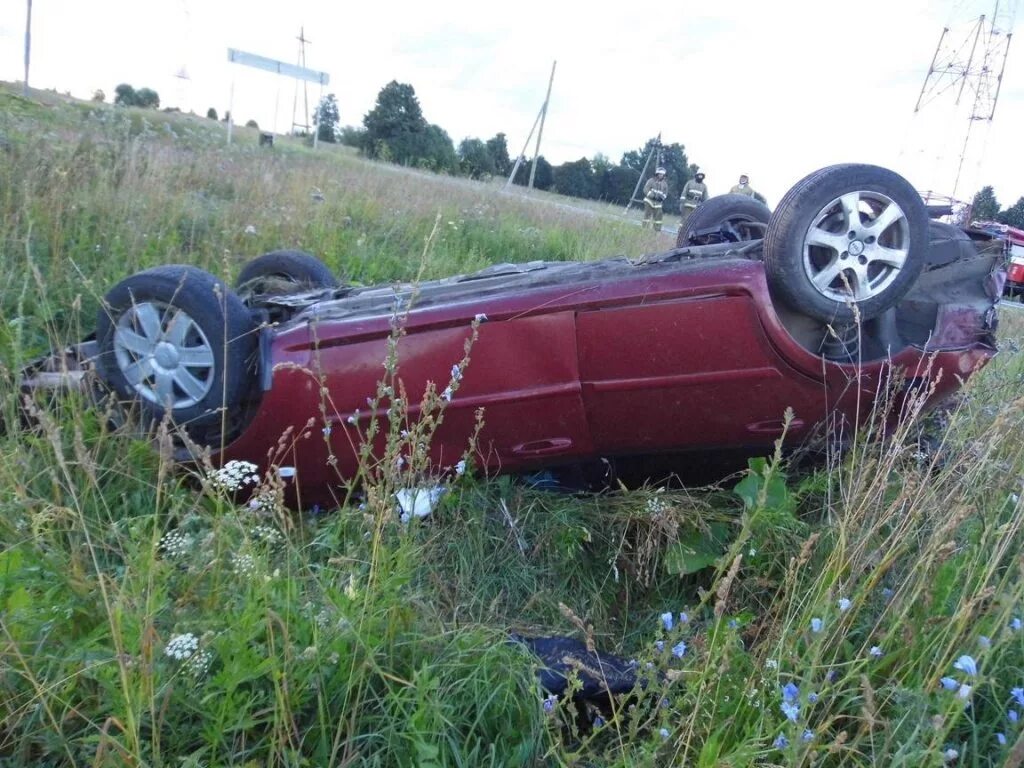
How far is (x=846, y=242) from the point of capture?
2.79 meters

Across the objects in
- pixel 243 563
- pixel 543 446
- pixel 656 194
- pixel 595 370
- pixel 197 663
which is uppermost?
pixel 656 194

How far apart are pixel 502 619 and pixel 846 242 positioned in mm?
1818

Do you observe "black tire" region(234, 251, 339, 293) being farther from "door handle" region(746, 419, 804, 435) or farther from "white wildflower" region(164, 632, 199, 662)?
"white wildflower" region(164, 632, 199, 662)

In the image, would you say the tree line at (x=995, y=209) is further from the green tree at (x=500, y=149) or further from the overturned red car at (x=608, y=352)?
the overturned red car at (x=608, y=352)

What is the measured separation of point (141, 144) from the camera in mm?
6836

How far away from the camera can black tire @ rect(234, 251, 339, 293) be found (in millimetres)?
4289

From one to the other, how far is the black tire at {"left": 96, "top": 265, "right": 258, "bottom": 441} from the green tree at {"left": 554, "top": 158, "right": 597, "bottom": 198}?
39978 millimetres

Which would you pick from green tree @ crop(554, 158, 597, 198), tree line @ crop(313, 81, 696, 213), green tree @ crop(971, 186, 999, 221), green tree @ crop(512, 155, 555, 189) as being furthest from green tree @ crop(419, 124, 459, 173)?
green tree @ crop(971, 186, 999, 221)

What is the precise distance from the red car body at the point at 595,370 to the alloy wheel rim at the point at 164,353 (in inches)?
11.6

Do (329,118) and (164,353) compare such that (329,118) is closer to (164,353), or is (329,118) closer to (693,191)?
(693,191)

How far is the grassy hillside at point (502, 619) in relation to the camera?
156cm

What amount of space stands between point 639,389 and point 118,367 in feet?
6.81

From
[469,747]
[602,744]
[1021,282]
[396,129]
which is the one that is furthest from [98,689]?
[396,129]

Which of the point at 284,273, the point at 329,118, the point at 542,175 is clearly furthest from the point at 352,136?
the point at 284,273
